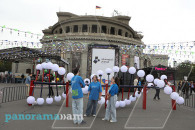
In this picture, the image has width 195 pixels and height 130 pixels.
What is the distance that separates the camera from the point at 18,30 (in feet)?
49.0

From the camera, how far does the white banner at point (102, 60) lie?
11.3 m

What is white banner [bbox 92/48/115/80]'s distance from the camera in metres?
11.3

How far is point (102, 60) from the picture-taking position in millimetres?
11398

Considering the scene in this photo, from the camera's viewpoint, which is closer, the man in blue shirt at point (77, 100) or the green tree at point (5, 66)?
the man in blue shirt at point (77, 100)

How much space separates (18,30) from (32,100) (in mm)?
9886

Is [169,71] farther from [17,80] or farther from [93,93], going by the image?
[17,80]

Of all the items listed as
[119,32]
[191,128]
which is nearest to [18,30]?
[191,128]

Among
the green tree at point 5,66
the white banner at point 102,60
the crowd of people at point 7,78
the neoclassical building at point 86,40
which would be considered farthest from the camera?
the green tree at point 5,66

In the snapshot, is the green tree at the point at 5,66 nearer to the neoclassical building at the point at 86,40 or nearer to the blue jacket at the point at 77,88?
the neoclassical building at the point at 86,40

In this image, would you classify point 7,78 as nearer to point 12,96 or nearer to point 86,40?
point 12,96

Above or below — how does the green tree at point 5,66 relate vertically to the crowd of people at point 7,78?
above

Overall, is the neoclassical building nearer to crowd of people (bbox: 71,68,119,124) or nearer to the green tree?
crowd of people (bbox: 71,68,119,124)

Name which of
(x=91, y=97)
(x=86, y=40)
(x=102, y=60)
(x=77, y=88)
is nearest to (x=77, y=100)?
(x=77, y=88)

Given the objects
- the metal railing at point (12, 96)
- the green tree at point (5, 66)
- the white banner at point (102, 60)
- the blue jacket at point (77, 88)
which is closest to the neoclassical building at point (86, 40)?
the white banner at point (102, 60)
